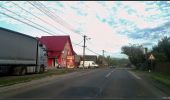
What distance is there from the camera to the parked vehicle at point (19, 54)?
32.4m

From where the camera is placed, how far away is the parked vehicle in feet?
A: 106

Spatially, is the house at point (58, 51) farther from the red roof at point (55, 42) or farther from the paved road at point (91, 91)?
the paved road at point (91, 91)

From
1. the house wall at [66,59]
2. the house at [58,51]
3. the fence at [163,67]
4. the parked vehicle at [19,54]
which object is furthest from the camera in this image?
the house at [58,51]

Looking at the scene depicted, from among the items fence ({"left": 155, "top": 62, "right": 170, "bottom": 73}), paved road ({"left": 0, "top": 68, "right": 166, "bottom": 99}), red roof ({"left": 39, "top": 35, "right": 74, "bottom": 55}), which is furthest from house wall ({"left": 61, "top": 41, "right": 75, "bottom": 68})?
paved road ({"left": 0, "top": 68, "right": 166, "bottom": 99})

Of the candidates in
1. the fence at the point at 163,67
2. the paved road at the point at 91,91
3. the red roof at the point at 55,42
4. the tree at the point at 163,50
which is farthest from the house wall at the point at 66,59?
the paved road at the point at 91,91

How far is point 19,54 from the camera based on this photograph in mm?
36062

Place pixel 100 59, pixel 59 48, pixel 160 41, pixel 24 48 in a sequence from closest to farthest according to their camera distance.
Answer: pixel 24 48
pixel 160 41
pixel 59 48
pixel 100 59

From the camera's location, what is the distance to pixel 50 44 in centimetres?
9112

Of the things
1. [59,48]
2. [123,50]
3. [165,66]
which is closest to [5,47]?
[165,66]

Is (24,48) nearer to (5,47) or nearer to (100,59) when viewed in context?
(5,47)

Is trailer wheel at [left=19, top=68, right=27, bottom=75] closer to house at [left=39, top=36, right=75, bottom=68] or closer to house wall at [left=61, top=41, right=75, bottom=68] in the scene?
house wall at [left=61, top=41, right=75, bottom=68]

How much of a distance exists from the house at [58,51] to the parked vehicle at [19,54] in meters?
42.3

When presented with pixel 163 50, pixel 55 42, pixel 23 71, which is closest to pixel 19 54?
pixel 23 71

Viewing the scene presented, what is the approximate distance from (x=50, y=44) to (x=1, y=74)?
5625cm
